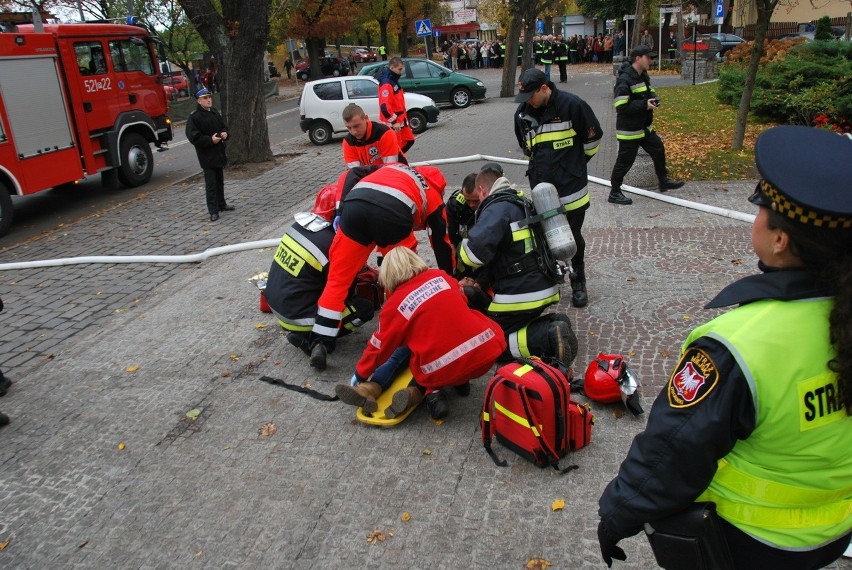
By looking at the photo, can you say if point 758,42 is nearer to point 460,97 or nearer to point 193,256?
point 193,256

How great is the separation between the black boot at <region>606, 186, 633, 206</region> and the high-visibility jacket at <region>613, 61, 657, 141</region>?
691mm

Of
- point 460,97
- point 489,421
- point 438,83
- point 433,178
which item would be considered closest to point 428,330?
point 489,421

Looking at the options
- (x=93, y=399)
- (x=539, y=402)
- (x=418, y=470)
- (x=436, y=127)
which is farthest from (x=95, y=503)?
(x=436, y=127)

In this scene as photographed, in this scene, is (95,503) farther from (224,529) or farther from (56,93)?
(56,93)

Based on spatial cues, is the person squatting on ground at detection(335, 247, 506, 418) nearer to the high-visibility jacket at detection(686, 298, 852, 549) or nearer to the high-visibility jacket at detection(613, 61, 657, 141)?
the high-visibility jacket at detection(686, 298, 852, 549)

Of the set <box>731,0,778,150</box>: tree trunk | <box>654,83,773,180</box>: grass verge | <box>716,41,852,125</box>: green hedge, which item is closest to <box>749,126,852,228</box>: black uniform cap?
<box>654,83,773,180</box>: grass verge

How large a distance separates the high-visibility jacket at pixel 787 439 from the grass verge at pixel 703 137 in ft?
28.3

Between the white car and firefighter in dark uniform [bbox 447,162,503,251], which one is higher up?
the white car

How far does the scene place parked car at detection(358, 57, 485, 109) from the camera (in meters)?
20.9

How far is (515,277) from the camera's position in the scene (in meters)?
4.61

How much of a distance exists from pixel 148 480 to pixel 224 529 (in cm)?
77

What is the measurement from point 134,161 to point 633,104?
32.4 ft

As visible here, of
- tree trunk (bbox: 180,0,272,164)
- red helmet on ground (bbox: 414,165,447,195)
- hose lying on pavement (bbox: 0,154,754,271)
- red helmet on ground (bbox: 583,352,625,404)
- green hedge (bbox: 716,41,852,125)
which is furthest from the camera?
tree trunk (bbox: 180,0,272,164)

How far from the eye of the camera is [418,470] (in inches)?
151
